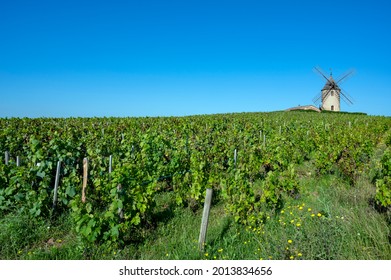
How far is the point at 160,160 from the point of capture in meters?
8.72

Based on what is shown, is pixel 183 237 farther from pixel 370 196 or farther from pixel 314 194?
pixel 370 196

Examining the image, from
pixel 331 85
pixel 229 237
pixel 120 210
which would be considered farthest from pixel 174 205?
pixel 331 85

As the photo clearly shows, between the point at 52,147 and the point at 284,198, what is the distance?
5.51 m

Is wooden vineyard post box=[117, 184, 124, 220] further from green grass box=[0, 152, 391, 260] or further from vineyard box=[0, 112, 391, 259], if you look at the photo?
green grass box=[0, 152, 391, 260]

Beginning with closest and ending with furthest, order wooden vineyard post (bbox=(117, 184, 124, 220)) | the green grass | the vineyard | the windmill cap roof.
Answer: the green grass, the vineyard, wooden vineyard post (bbox=(117, 184, 124, 220)), the windmill cap roof

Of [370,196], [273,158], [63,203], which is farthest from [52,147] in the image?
[370,196]

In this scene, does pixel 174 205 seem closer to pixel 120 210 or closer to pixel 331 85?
pixel 120 210

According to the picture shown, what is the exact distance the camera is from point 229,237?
5.21 meters

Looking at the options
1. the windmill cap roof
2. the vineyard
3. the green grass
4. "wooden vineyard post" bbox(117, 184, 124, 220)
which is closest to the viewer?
the green grass

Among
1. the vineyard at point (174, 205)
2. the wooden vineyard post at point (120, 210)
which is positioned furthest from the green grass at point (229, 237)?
the wooden vineyard post at point (120, 210)

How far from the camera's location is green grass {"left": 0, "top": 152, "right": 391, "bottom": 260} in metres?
4.29

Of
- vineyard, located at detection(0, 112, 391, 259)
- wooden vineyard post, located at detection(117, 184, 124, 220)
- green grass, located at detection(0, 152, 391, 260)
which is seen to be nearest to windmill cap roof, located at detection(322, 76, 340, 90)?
vineyard, located at detection(0, 112, 391, 259)
